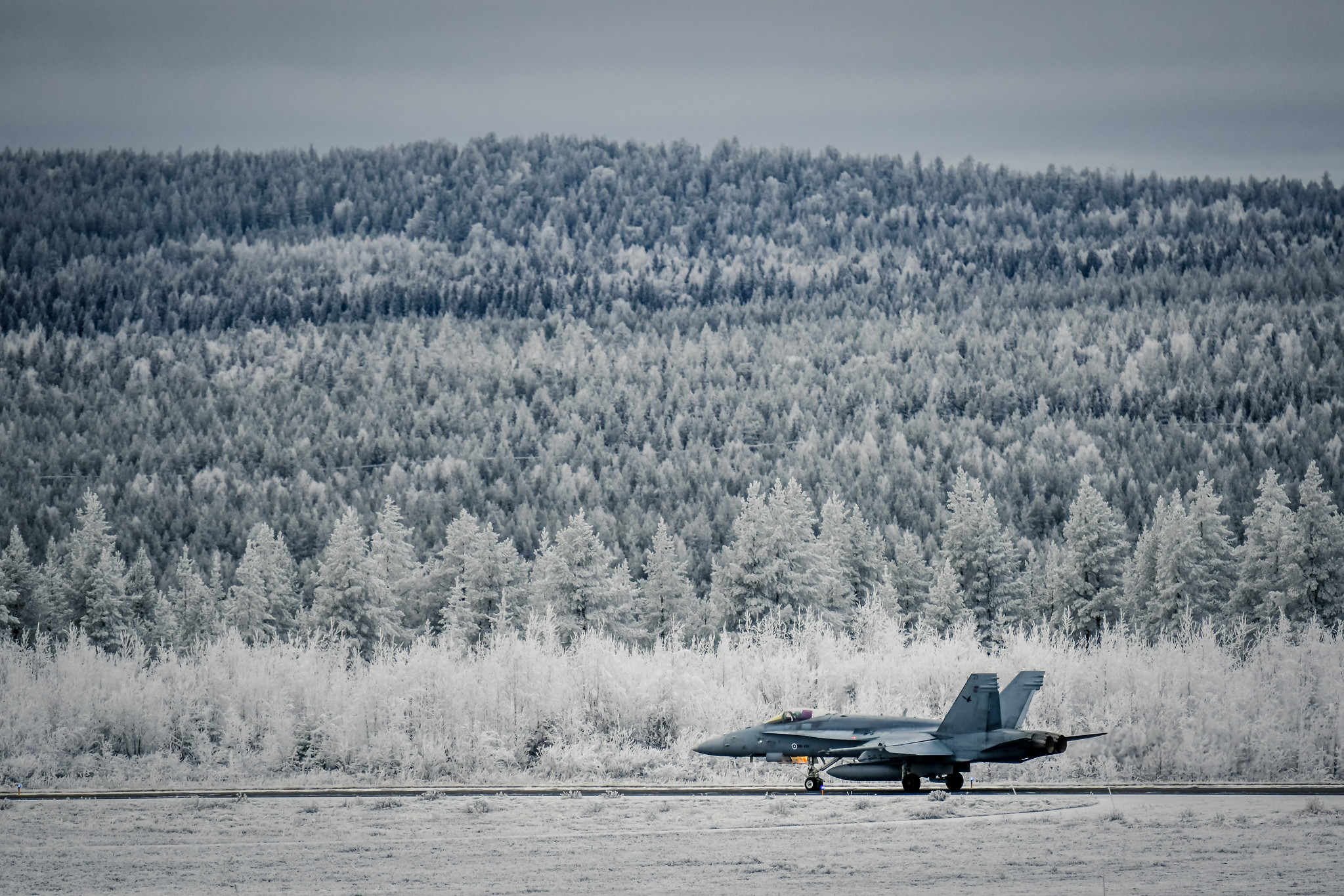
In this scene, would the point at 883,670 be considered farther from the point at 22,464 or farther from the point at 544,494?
the point at 22,464

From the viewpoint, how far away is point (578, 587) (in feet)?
203

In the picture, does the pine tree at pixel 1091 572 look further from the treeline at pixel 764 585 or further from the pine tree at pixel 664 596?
the pine tree at pixel 664 596

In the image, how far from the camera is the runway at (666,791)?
2600 cm

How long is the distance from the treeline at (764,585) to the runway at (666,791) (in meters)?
26.4

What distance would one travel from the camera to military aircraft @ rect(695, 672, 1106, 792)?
81.1ft

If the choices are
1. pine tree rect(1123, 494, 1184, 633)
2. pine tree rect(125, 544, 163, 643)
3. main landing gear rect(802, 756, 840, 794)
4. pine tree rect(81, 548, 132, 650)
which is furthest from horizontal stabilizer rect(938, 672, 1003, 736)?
pine tree rect(125, 544, 163, 643)

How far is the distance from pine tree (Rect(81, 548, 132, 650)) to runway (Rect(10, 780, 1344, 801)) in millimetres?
39153

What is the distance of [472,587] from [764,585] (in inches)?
511

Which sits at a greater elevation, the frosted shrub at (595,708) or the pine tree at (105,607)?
the pine tree at (105,607)

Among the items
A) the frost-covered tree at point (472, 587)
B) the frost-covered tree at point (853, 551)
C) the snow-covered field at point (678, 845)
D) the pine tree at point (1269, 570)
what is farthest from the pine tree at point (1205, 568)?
the snow-covered field at point (678, 845)

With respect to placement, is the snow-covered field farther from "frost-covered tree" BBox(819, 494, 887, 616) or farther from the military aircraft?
"frost-covered tree" BBox(819, 494, 887, 616)

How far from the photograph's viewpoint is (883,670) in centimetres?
3375

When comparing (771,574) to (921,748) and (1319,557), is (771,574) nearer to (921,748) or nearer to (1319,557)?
(1319,557)

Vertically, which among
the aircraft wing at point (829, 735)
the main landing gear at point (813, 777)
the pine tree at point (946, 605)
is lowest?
the main landing gear at point (813, 777)
